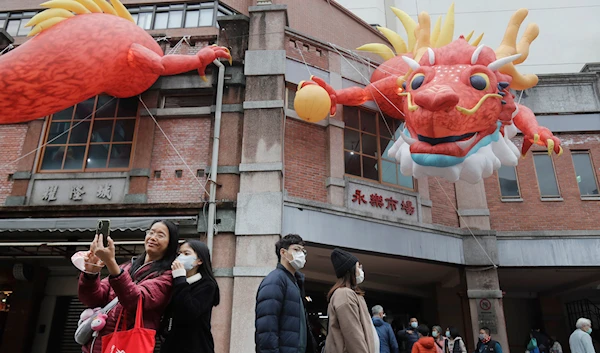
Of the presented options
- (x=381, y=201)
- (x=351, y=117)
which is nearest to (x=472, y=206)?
(x=381, y=201)

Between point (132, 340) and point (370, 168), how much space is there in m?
8.47

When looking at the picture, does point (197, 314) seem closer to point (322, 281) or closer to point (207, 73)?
→ point (207, 73)

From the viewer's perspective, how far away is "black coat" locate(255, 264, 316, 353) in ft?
12.3

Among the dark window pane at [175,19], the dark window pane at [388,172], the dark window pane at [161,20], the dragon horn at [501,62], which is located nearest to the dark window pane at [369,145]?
the dark window pane at [388,172]

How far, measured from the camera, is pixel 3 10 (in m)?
16.9

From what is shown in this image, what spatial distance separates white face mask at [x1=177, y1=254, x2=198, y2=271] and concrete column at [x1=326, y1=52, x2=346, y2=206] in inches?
258

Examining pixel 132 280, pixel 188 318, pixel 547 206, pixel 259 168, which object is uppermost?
pixel 547 206

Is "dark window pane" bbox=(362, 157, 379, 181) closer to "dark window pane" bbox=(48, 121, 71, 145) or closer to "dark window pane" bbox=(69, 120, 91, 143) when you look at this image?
"dark window pane" bbox=(69, 120, 91, 143)

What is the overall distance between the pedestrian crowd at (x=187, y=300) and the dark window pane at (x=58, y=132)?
7534 mm

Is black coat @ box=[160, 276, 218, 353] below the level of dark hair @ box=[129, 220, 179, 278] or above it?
below

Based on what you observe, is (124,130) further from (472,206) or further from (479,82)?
(472,206)

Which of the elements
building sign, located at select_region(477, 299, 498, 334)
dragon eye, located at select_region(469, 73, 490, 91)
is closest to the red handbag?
dragon eye, located at select_region(469, 73, 490, 91)

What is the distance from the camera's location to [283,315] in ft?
13.0

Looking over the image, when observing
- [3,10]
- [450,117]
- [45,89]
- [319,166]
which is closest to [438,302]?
[319,166]
